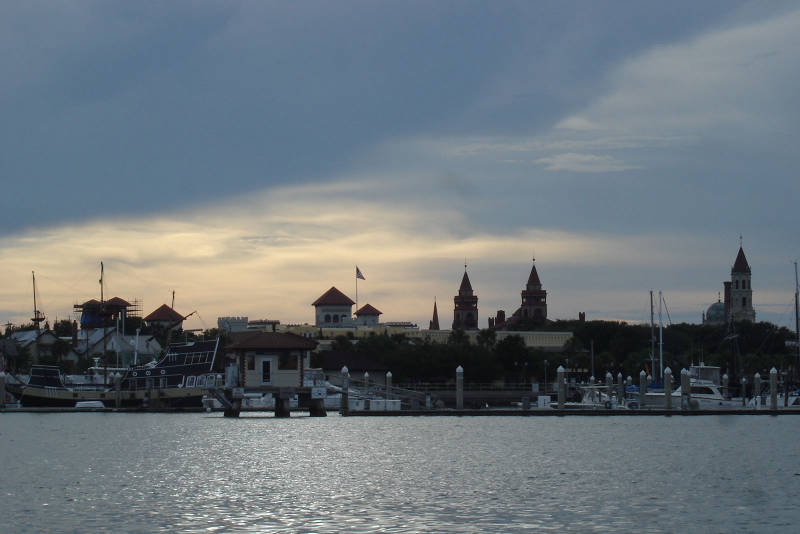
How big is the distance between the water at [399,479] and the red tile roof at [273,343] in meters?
9.60

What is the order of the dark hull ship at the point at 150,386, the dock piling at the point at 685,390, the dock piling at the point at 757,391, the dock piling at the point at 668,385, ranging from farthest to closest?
1. the dark hull ship at the point at 150,386
2. the dock piling at the point at 757,391
3. the dock piling at the point at 685,390
4. the dock piling at the point at 668,385

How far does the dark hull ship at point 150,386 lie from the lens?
103 m

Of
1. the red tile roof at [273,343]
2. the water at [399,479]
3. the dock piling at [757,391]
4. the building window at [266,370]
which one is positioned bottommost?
the water at [399,479]

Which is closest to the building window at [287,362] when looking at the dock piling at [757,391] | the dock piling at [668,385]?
the dock piling at [668,385]

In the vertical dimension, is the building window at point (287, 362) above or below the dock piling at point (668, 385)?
above

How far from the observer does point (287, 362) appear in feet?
282

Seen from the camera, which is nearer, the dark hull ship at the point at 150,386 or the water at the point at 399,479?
the water at the point at 399,479

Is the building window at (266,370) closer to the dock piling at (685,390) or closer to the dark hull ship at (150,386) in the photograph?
the dark hull ship at (150,386)

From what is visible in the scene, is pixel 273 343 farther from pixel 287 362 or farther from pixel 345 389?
pixel 345 389

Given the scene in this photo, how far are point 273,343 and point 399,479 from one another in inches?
1640

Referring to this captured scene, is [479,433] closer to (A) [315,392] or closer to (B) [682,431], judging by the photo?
(B) [682,431]

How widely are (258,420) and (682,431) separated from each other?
3121 cm

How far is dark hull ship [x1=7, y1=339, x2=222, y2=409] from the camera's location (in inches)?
4045

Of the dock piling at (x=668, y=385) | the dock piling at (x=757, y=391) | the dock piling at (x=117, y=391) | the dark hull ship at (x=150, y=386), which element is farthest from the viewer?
the dock piling at (x=117, y=391)
